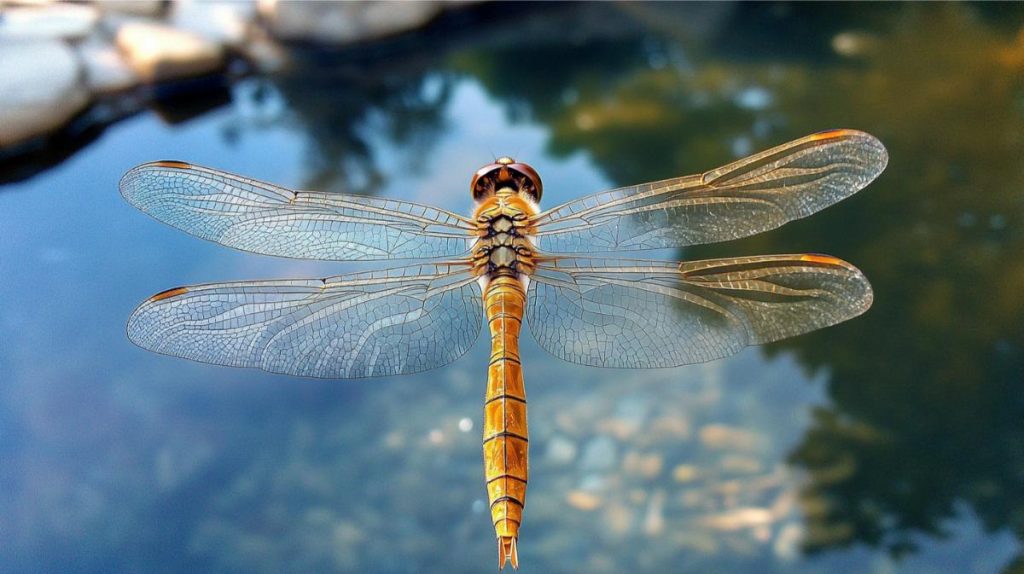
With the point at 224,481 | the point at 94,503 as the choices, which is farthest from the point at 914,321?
the point at 94,503

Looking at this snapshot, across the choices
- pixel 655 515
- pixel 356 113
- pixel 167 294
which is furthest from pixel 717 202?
pixel 356 113

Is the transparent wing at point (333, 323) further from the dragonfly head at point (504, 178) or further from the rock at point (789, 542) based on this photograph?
the rock at point (789, 542)

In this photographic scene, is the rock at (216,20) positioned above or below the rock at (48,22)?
above

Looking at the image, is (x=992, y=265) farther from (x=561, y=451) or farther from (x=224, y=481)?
(x=224, y=481)

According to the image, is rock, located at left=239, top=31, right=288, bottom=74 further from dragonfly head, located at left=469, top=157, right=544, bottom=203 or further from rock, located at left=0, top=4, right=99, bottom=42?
dragonfly head, located at left=469, top=157, right=544, bottom=203

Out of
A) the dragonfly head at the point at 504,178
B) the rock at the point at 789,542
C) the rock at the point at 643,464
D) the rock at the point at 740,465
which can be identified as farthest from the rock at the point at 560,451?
the dragonfly head at the point at 504,178

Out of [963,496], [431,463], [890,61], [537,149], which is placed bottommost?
[963,496]
